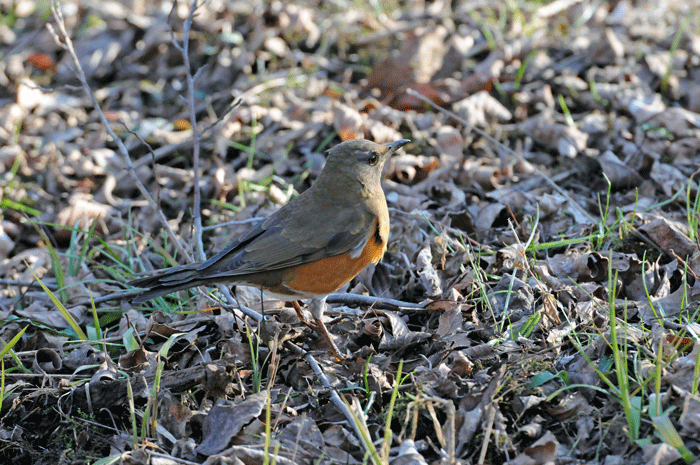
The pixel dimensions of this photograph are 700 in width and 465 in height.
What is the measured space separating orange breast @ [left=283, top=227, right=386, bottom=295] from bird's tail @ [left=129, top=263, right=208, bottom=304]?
1.82ft

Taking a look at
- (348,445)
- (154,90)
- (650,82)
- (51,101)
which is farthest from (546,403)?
(51,101)

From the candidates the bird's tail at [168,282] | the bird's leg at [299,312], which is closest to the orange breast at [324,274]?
the bird's leg at [299,312]

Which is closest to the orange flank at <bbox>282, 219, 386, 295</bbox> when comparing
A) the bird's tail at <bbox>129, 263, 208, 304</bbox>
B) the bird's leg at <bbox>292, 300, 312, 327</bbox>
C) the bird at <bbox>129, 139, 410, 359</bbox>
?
the bird at <bbox>129, 139, 410, 359</bbox>

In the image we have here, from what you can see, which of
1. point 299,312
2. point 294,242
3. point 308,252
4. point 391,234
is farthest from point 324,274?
point 391,234

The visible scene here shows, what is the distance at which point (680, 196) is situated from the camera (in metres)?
5.07

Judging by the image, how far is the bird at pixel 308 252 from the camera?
4.01 metres

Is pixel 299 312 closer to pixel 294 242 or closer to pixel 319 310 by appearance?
pixel 319 310

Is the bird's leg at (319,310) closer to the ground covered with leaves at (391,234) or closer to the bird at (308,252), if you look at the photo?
the bird at (308,252)

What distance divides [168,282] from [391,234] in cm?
198

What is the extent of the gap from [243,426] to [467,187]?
3.20 metres

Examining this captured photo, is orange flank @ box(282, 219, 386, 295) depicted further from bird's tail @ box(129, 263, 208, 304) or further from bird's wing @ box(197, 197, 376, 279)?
bird's tail @ box(129, 263, 208, 304)

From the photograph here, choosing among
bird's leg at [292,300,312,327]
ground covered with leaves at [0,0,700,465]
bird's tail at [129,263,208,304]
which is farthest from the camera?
bird's leg at [292,300,312,327]

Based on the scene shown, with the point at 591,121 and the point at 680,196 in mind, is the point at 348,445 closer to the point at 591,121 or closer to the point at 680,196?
the point at 680,196

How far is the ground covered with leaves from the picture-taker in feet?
10.4
